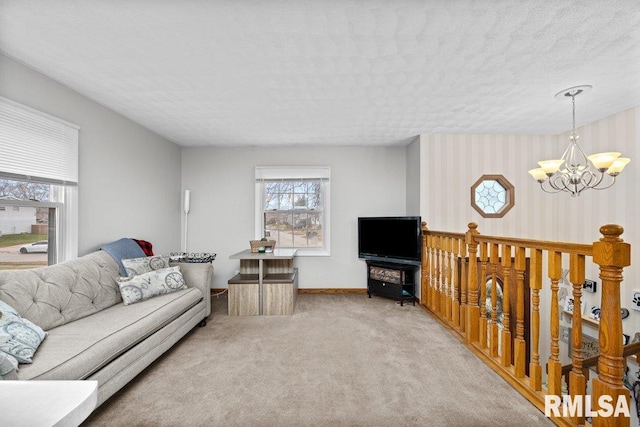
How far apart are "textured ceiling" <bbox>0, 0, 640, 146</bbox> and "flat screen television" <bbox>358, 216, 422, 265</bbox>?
1.43 metres

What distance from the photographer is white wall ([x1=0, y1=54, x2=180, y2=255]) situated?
86.7 inches

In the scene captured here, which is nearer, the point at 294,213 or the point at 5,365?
the point at 5,365

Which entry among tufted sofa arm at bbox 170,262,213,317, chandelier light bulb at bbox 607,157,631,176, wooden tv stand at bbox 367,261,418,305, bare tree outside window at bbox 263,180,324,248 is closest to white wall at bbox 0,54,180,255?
tufted sofa arm at bbox 170,262,213,317

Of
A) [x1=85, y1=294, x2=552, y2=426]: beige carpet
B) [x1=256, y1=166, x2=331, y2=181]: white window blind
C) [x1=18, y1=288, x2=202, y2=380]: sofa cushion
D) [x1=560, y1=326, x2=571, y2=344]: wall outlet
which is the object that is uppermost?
[x1=256, y1=166, x2=331, y2=181]: white window blind

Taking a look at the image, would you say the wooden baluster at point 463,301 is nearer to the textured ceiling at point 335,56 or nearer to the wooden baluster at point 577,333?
the wooden baluster at point 577,333

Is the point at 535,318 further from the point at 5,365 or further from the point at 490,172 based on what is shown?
the point at 5,365

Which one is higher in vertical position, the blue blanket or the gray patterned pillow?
the blue blanket

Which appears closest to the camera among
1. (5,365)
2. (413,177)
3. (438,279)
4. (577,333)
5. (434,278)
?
(5,365)

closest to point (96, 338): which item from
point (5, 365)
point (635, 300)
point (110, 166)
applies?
point (5, 365)

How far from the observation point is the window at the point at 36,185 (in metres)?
2.03

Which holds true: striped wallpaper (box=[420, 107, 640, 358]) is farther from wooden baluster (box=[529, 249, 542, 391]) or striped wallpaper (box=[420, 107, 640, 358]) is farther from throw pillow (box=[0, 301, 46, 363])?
throw pillow (box=[0, 301, 46, 363])

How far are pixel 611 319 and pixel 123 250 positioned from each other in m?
3.82

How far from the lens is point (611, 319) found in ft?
4.35

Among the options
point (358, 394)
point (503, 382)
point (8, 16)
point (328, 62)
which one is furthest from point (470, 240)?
point (8, 16)
